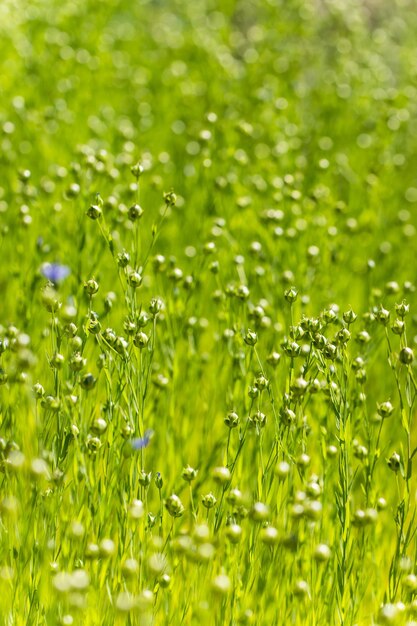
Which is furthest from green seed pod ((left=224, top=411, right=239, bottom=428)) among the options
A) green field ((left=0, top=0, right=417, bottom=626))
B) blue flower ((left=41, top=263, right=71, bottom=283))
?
blue flower ((left=41, top=263, right=71, bottom=283))

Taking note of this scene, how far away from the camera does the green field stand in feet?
6.24

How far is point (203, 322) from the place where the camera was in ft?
9.65

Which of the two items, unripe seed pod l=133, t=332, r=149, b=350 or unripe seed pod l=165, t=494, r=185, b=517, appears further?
unripe seed pod l=133, t=332, r=149, b=350

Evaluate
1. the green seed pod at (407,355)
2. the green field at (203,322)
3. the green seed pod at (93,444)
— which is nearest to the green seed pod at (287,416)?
the green field at (203,322)

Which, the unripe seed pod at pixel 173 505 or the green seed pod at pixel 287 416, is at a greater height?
the green seed pod at pixel 287 416

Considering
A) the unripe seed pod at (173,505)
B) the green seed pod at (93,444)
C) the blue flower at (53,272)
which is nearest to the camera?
the unripe seed pod at (173,505)

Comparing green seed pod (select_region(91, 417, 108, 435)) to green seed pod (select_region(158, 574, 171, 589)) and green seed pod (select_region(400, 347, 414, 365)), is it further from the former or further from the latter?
green seed pod (select_region(400, 347, 414, 365))

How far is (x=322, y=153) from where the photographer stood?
13.9 feet

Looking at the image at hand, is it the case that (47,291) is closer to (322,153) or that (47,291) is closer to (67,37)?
(322,153)

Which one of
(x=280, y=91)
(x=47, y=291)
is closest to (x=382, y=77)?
(x=280, y=91)

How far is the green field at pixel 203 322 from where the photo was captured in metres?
1.90

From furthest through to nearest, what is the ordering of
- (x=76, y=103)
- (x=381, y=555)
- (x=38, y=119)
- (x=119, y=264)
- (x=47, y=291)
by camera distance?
(x=76, y=103), (x=38, y=119), (x=381, y=555), (x=119, y=264), (x=47, y=291)

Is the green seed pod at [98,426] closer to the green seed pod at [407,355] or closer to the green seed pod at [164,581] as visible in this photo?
the green seed pod at [164,581]

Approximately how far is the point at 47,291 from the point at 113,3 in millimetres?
4198
